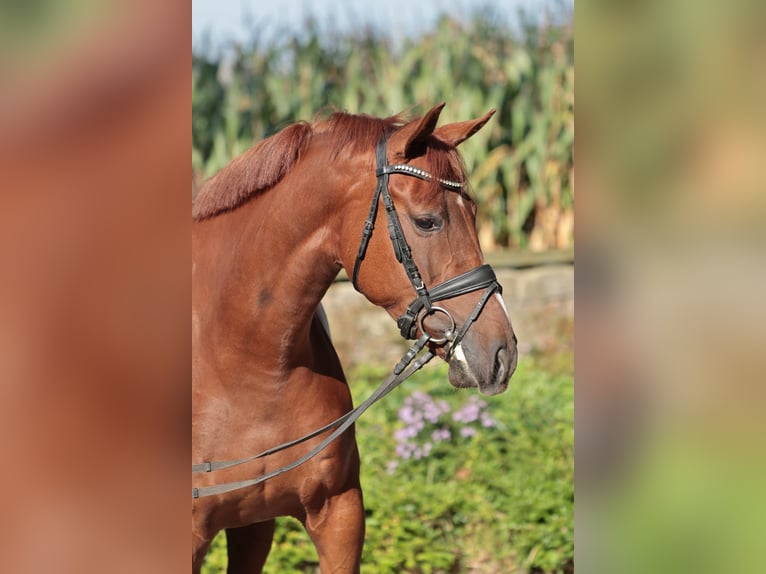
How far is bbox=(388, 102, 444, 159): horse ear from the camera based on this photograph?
212 cm

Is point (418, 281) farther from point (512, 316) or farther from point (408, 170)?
point (512, 316)

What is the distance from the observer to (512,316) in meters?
6.19

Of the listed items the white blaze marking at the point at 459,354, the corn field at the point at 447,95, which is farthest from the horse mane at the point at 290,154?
the corn field at the point at 447,95

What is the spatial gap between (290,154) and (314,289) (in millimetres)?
371

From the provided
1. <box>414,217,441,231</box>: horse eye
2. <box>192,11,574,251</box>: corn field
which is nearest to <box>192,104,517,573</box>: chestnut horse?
<box>414,217,441,231</box>: horse eye

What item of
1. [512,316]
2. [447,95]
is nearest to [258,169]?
[512,316]

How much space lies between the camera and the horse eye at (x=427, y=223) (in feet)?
6.93

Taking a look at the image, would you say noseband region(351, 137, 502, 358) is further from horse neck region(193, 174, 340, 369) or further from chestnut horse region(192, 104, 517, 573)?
horse neck region(193, 174, 340, 369)
